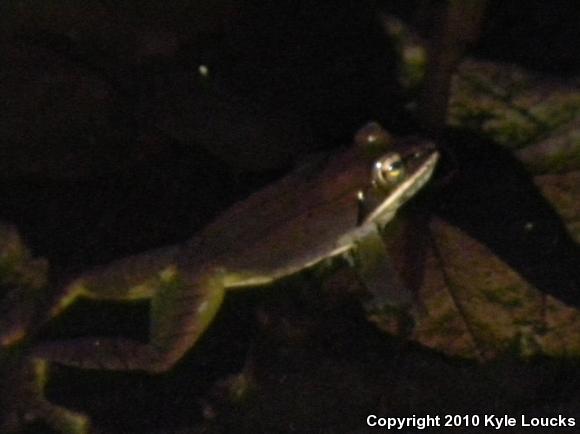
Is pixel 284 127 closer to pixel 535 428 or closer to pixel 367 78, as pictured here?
pixel 367 78

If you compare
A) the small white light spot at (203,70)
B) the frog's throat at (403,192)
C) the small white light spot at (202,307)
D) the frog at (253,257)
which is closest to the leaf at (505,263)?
the frog at (253,257)

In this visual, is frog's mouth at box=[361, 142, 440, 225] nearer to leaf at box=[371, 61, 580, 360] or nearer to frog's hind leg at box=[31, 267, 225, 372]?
leaf at box=[371, 61, 580, 360]

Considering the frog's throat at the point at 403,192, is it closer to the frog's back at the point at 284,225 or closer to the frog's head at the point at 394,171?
the frog's head at the point at 394,171

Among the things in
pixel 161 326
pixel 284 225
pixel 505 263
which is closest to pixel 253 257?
pixel 284 225

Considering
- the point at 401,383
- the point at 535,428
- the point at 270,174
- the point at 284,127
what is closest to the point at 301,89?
the point at 284,127

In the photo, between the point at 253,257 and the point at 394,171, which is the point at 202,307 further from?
the point at 394,171

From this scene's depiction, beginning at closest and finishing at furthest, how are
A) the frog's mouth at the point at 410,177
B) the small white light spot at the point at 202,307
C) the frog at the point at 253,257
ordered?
the frog's mouth at the point at 410,177, the frog at the point at 253,257, the small white light spot at the point at 202,307

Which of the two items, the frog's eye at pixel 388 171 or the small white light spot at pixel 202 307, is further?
the small white light spot at pixel 202 307
